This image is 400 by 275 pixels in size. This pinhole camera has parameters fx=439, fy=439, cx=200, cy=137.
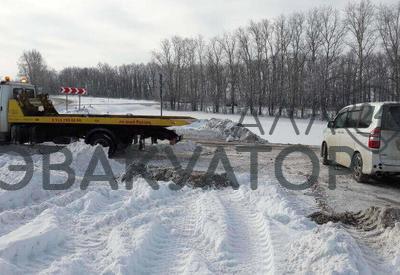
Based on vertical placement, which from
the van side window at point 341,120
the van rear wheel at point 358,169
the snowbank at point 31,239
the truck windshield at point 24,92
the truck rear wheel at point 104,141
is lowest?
the snowbank at point 31,239

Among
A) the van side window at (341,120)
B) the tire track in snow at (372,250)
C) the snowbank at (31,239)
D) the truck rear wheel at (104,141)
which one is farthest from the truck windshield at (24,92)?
the tire track in snow at (372,250)

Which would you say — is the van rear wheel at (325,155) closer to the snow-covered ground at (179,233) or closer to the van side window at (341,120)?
the van side window at (341,120)

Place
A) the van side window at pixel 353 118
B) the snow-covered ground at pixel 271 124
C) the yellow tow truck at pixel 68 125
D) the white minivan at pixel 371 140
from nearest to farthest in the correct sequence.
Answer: the white minivan at pixel 371 140, the van side window at pixel 353 118, the yellow tow truck at pixel 68 125, the snow-covered ground at pixel 271 124

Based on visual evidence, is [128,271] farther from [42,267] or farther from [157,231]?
[157,231]

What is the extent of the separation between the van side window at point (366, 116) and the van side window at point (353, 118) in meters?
0.22

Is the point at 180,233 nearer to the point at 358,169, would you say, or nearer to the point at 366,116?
the point at 358,169

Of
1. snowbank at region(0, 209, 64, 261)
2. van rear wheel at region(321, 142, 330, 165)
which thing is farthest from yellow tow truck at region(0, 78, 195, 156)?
snowbank at region(0, 209, 64, 261)

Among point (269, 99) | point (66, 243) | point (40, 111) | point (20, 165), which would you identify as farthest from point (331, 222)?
point (269, 99)

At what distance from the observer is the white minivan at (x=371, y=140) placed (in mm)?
9188

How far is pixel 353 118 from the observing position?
10758mm

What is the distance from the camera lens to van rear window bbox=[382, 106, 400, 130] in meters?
9.21

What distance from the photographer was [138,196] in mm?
7605

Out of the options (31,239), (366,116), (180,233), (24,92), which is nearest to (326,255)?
(180,233)

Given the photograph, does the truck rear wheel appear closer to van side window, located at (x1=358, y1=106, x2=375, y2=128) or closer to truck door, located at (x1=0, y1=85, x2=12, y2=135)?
Result: truck door, located at (x1=0, y1=85, x2=12, y2=135)
